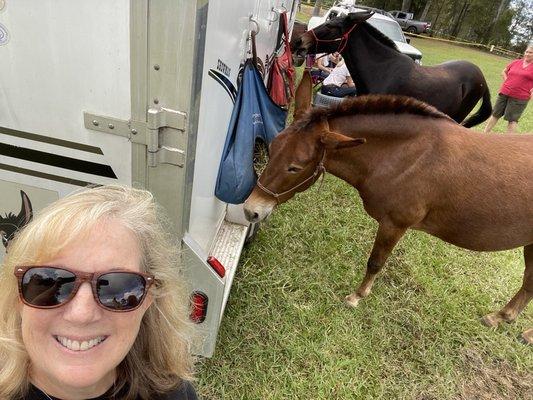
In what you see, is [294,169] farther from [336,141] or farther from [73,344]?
[73,344]

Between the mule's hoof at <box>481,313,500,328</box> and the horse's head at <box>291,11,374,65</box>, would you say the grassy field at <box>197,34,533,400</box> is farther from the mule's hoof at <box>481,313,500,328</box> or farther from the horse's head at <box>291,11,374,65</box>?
the horse's head at <box>291,11,374,65</box>

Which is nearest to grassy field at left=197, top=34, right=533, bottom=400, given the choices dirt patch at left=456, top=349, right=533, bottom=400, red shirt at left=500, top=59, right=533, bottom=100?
dirt patch at left=456, top=349, right=533, bottom=400

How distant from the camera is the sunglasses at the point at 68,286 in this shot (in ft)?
3.20

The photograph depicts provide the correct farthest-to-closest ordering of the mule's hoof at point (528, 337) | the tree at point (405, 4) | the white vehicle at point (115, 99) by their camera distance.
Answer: the tree at point (405, 4)
the mule's hoof at point (528, 337)
the white vehicle at point (115, 99)

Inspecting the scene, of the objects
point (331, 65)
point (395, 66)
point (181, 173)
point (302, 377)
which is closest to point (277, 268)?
point (302, 377)

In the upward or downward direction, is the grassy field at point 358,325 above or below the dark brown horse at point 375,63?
below

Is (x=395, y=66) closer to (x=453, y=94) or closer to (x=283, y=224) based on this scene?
(x=453, y=94)

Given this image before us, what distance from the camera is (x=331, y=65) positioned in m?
8.87

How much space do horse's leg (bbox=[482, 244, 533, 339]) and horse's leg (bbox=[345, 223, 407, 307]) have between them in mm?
1103

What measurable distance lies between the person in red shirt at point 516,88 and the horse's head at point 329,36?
14.2ft

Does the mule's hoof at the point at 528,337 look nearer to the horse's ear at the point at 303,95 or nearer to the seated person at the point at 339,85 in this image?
the horse's ear at the point at 303,95

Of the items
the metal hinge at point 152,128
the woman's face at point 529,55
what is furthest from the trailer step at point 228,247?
the woman's face at point 529,55

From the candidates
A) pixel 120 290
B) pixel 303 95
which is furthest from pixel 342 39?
pixel 120 290

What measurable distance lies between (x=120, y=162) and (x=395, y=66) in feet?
15.0
